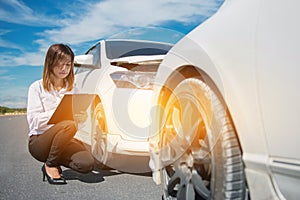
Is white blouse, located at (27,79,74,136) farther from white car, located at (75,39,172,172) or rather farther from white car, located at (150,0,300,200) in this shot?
white car, located at (150,0,300,200)

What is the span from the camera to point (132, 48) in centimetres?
428

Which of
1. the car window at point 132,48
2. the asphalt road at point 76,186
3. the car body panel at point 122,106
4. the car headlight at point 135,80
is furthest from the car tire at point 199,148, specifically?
the car window at point 132,48

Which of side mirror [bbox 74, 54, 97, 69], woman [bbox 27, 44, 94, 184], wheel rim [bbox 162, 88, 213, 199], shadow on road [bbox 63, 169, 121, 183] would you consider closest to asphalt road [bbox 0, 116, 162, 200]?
shadow on road [bbox 63, 169, 121, 183]

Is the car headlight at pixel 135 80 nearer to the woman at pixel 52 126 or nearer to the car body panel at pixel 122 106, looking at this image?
the car body panel at pixel 122 106

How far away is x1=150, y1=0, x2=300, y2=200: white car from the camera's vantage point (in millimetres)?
1451

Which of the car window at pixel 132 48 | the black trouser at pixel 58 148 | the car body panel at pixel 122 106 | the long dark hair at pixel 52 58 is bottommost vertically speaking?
the black trouser at pixel 58 148

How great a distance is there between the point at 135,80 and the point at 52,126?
37.7 inches

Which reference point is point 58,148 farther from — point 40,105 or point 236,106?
point 236,106

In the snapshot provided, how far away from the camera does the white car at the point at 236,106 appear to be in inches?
57.1

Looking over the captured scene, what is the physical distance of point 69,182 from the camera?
339cm

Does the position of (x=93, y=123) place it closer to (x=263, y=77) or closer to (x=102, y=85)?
(x=102, y=85)

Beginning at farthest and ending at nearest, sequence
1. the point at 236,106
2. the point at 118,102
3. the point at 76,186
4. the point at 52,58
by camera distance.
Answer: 1. the point at 52,58
2. the point at 118,102
3. the point at 76,186
4. the point at 236,106

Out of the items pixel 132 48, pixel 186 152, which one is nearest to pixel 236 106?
pixel 186 152

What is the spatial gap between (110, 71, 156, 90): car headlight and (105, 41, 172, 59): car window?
70 centimetres
